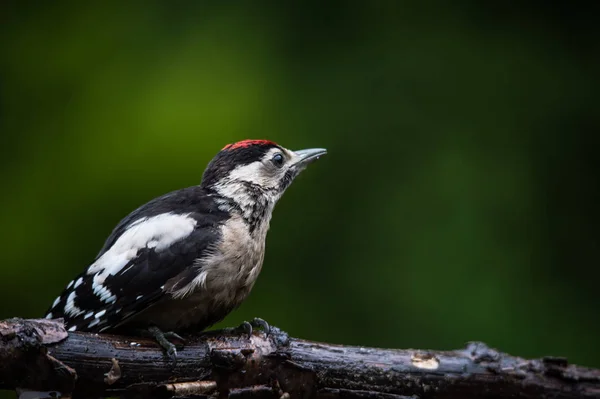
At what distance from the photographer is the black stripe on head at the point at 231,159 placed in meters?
3.00

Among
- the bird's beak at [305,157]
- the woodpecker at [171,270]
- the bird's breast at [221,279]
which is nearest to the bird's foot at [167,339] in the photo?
the woodpecker at [171,270]

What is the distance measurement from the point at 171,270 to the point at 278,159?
34.0 inches

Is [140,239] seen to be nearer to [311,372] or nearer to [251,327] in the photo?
[251,327]

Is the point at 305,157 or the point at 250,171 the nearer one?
the point at 250,171

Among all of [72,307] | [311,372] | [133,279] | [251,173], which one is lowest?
[311,372]

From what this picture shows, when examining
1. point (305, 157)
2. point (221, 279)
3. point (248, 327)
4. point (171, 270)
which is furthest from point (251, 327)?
point (305, 157)

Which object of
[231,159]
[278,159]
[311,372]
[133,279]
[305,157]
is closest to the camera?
[311,372]

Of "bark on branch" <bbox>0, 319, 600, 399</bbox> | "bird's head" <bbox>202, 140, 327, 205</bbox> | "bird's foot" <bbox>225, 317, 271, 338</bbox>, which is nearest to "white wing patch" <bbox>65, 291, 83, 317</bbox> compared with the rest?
"bark on branch" <bbox>0, 319, 600, 399</bbox>

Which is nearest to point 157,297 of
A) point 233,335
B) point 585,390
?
point 233,335

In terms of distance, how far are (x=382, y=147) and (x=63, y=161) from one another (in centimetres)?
176

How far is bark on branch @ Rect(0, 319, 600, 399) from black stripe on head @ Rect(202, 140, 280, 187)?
79 cm

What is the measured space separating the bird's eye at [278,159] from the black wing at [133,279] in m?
0.53

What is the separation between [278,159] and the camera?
319 centimetres

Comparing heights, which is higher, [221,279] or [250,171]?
[250,171]
